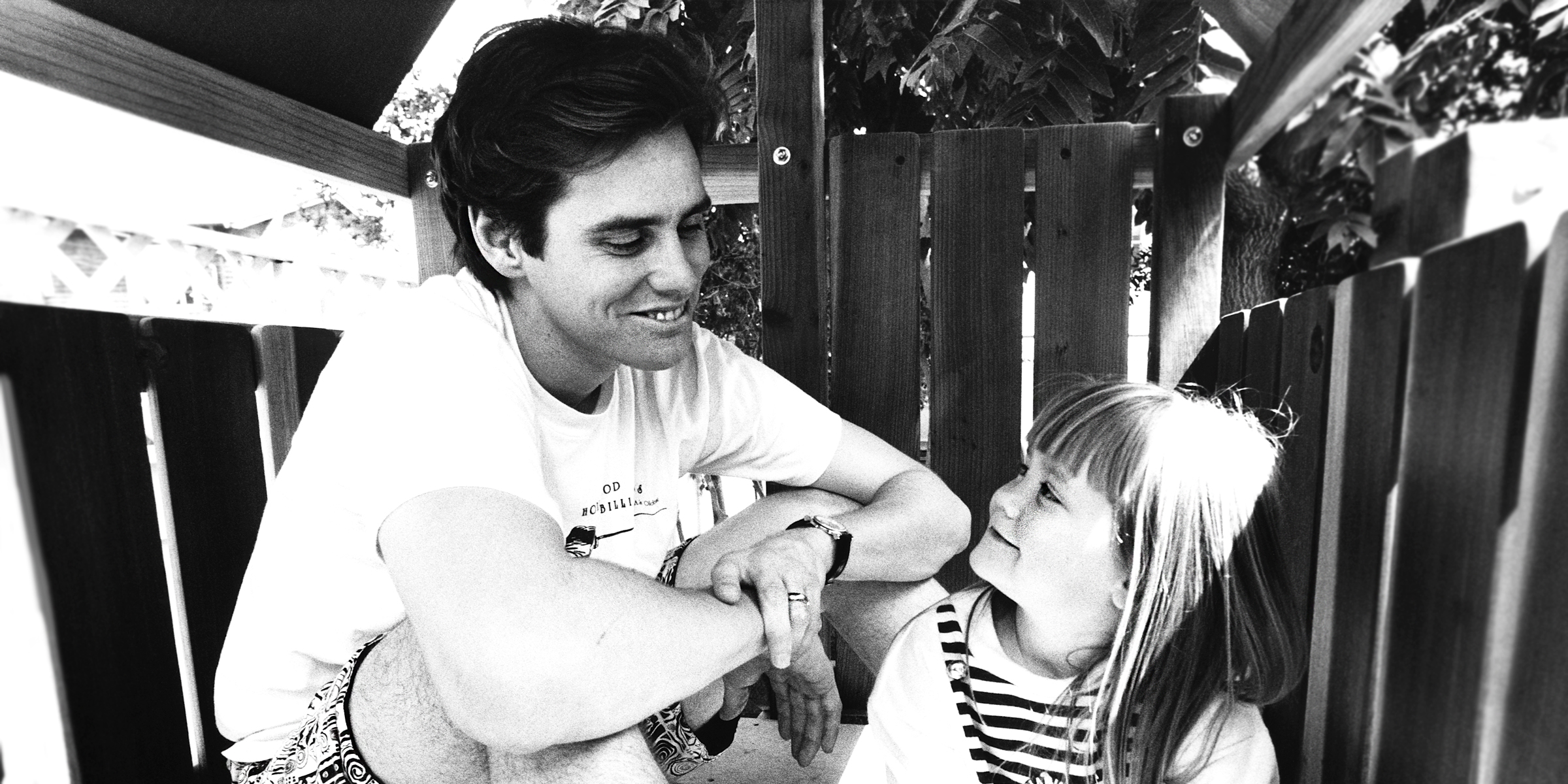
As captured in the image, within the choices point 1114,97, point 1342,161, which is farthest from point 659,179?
point 1114,97

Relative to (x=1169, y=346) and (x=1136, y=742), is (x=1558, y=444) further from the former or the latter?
(x=1169, y=346)

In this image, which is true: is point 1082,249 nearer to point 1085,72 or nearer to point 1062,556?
point 1085,72

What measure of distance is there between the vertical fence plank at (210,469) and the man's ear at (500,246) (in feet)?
1.70

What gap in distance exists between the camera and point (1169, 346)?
6.70ft

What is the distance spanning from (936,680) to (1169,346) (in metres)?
0.96

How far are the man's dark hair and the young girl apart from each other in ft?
2.68

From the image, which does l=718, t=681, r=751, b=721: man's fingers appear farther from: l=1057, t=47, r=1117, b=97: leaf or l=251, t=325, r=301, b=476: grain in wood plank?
l=1057, t=47, r=1117, b=97: leaf

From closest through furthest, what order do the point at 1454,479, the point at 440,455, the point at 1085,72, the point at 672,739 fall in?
the point at 1454,479 < the point at 440,455 < the point at 672,739 < the point at 1085,72

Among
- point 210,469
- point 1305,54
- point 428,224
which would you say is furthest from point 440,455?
point 428,224

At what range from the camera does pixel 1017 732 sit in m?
1.41

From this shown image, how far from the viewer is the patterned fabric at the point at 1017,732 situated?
1.37 meters

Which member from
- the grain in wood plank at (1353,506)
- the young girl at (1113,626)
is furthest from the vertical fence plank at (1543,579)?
the young girl at (1113,626)

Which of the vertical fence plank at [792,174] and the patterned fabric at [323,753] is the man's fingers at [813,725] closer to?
the patterned fabric at [323,753]

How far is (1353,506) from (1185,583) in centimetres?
38
